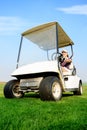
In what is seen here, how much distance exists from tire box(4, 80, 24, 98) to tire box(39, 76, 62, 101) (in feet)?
6.53

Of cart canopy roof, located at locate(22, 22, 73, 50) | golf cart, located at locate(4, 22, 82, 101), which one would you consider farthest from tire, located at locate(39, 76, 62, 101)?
cart canopy roof, located at locate(22, 22, 73, 50)

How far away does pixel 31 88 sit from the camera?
469 inches

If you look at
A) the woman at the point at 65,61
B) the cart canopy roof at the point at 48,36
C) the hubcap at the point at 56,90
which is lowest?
the hubcap at the point at 56,90

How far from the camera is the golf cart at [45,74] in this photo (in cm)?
1109

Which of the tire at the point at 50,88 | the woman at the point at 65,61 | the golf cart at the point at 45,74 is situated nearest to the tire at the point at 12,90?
the golf cart at the point at 45,74

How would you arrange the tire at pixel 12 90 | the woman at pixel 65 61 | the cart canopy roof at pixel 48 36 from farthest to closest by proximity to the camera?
the woman at pixel 65 61 → the tire at pixel 12 90 → the cart canopy roof at pixel 48 36

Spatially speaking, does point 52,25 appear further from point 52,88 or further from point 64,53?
point 52,88

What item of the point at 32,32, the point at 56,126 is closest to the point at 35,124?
the point at 56,126

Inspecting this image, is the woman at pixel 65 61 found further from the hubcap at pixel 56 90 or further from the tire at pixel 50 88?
the tire at pixel 50 88

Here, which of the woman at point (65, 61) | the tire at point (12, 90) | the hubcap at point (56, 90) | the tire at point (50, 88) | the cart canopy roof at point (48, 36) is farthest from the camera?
the woman at point (65, 61)

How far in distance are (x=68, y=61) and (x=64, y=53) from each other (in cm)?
39

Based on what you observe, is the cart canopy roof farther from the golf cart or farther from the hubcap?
the hubcap

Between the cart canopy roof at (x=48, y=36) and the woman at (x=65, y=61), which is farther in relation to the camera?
the woman at (x=65, y=61)

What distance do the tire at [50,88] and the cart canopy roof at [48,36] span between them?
1624mm
